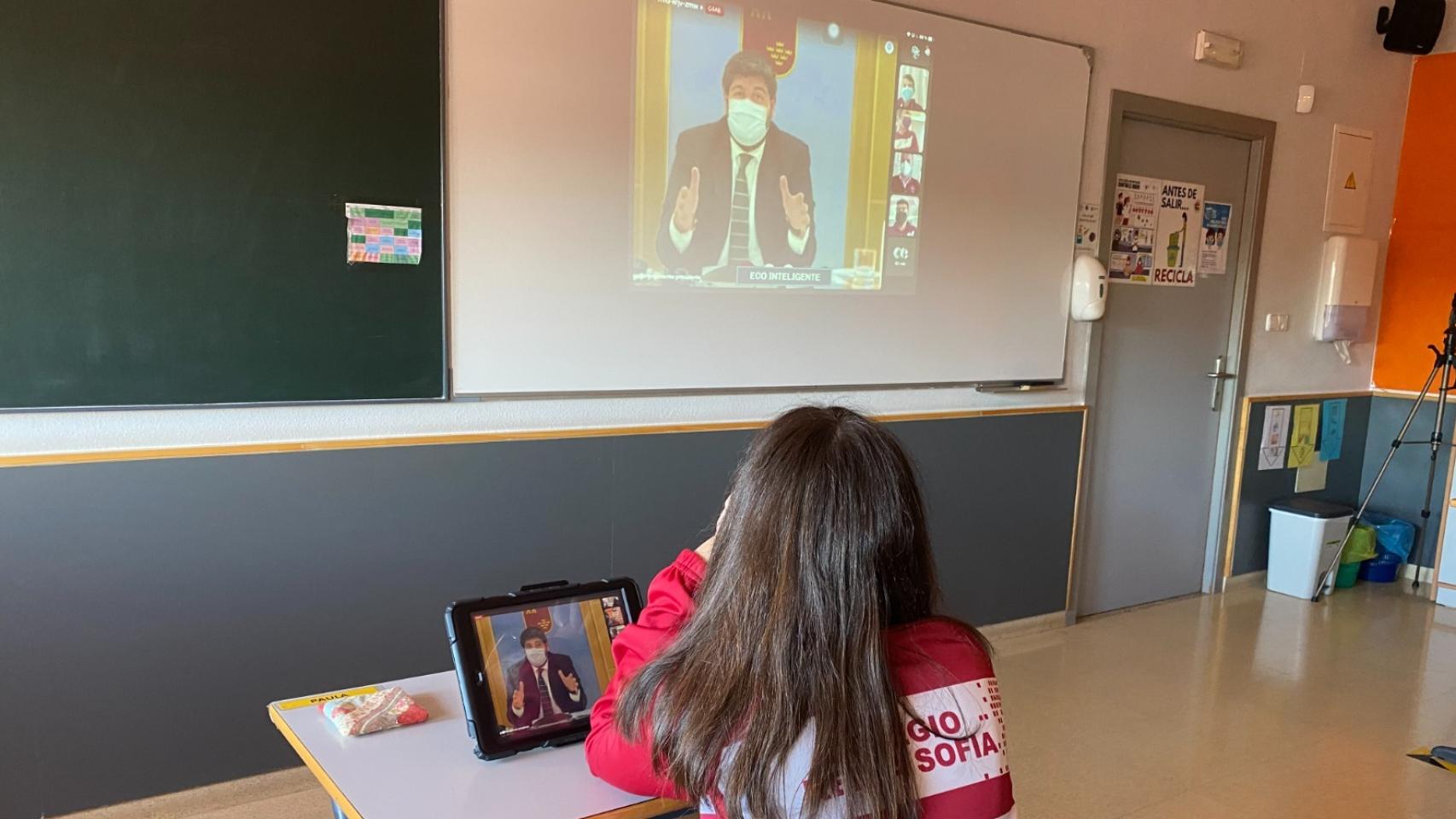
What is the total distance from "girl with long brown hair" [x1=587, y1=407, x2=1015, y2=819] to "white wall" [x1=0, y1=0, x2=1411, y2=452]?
5.56 feet

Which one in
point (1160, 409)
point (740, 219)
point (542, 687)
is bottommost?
point (542, 687)

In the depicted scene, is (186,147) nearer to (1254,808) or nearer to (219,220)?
(219,220)

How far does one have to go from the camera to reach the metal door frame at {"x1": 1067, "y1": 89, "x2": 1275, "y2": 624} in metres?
4.20

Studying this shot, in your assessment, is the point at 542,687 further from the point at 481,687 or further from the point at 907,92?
the point at 907,92

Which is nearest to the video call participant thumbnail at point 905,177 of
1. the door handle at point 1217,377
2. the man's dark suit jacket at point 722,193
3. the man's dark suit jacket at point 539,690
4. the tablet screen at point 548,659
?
the man's dark suit jacket at point 722,193

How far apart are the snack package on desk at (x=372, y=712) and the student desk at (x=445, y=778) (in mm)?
11

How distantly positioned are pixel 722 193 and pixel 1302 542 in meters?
3.59

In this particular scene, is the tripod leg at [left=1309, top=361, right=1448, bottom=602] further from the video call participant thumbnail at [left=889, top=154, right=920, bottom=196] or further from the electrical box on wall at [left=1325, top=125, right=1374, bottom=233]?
the video call participant thumbnail at [left=889, top=154, right=920, bottom=196]

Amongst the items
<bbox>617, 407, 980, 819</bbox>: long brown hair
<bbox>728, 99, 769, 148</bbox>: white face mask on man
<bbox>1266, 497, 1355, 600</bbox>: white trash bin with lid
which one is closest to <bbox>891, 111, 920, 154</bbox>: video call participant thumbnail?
<bbox>728, 99, 769, 148</bbox>: white face mask on man

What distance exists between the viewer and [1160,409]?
15.3 ft

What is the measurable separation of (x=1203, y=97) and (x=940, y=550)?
2.37 m

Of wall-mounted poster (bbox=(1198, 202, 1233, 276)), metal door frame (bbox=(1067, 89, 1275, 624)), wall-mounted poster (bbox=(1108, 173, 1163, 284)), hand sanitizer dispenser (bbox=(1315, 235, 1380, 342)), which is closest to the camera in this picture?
metal door frame (bbox=(1067, 89, 1275, 624))

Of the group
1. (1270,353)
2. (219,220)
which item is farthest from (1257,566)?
(219,220)

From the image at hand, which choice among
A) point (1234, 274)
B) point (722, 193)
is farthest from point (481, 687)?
point (1234, 274)
